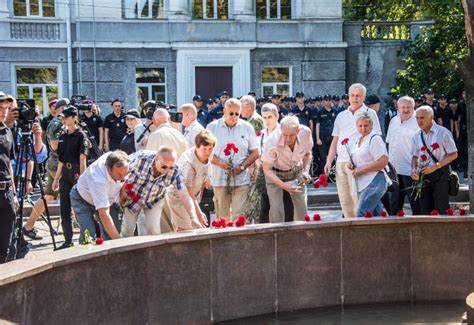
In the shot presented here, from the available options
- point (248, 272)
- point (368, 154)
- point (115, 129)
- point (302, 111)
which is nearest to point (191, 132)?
point (368, 154)

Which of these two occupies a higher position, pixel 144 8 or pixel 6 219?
pixel 144 8

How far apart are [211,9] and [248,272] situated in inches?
808

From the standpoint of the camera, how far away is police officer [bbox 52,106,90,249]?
11.8 meters

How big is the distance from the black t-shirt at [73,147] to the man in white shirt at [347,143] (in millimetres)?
3006

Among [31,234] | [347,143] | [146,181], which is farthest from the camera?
[31,234]

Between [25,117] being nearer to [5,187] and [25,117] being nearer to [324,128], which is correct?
[5,187]

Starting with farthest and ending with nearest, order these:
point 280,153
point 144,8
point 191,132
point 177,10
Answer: point 144,8 < point 177,10 < point 191,132 < point 280,153

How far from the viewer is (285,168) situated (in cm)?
1107

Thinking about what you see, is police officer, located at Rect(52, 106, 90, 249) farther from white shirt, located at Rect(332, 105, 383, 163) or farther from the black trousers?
white shirt, located at Rect(332, 105, 383, 163)

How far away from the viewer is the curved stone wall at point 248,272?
7.12m

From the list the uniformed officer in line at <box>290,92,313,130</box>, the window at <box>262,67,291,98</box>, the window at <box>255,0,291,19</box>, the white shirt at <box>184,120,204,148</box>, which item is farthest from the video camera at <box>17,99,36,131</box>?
the window at <box>255,0,291,19</box>

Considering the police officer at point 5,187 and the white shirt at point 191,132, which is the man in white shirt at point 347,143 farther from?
the police officer at point 5,187

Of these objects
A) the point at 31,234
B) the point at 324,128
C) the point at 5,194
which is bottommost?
the point at 31,234

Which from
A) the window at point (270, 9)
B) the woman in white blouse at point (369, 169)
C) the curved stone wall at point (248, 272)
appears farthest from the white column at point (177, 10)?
the curved stone wall at point (248, 272)
